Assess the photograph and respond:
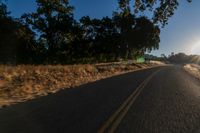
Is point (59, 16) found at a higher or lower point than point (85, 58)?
higher

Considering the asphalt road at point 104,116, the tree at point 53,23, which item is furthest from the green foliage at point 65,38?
the asphalt road at point 104,116

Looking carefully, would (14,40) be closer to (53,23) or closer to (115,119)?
(53,23)

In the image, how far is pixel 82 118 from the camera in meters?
8.58

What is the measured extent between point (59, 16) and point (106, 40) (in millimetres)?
21603

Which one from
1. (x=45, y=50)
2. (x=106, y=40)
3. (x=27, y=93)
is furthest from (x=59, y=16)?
(x=27, y=93)

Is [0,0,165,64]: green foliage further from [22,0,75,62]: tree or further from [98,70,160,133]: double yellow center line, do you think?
[98,70,160,133]: double yellow center line

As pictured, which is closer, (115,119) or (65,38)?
(115,119)

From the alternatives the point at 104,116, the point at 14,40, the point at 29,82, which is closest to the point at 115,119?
the point at 104,116

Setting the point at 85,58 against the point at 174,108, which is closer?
the point at 174,108

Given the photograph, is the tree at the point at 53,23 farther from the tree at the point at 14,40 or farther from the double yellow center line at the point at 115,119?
the double yellow center line at the point at 115,119

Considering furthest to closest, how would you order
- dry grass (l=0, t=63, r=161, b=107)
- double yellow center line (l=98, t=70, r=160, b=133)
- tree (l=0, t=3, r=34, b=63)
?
tree (l=0, t=3, r=34, b=63)
dry grass (l=0, t=63, r=161, b=107)
double yellow center line (l=98, t=70, r=160, b=133)

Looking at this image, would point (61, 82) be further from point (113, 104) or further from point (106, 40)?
point (106, 40)

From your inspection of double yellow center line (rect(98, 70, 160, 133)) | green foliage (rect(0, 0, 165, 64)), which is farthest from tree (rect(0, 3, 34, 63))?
double yellow center line (rect(98, 70, 160, 133))

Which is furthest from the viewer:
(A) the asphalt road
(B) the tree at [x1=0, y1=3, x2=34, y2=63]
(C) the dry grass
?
(B) the tree at [x1=0, y1=3, x2=34, y2=63]
